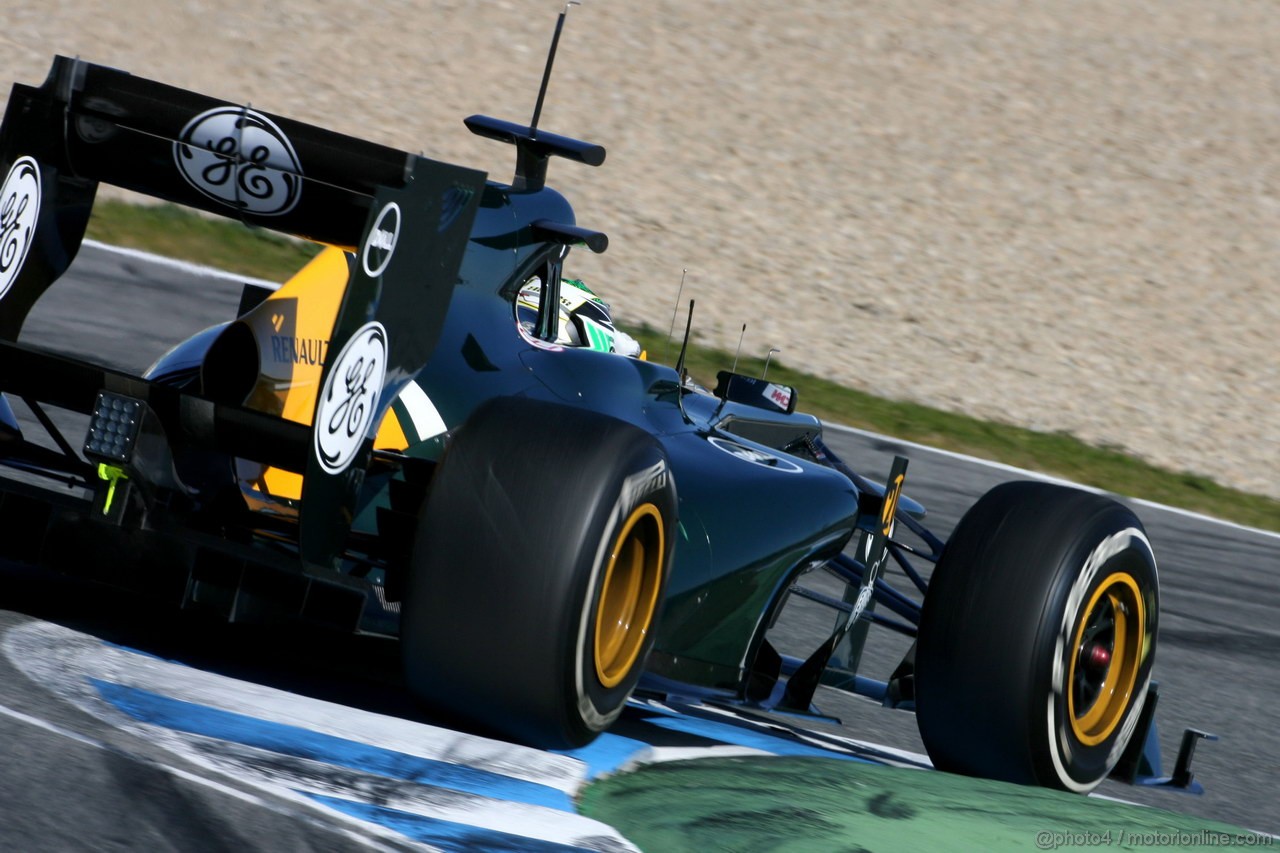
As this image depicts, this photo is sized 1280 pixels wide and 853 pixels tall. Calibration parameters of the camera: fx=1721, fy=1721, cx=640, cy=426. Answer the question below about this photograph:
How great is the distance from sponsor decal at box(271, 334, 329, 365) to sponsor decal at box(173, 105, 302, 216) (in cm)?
51

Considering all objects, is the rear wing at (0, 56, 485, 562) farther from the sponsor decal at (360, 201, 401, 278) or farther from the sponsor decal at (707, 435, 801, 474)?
the sponsor decal at (707, 435, 801, 474)

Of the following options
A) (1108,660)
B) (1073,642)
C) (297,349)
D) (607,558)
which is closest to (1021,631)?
(1073,642)

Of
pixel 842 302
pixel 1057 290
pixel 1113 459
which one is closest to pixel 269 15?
pixel 842 302

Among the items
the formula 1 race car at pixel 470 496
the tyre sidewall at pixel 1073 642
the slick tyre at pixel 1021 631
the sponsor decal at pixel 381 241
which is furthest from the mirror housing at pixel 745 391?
the sponsor decal at pixel 381 241

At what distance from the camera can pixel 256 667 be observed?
4.38 meters

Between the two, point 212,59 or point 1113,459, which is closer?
point 1113,459

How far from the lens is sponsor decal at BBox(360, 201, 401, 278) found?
3.79 m

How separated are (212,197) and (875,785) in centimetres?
219

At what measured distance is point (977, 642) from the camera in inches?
178

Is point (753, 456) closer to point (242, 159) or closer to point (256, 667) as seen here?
point (256, 667)

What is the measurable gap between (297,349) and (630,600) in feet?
3.96

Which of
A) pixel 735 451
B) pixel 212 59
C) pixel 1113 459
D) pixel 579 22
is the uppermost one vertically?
pixel 579 22

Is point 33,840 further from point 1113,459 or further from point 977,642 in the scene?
point 1113,459

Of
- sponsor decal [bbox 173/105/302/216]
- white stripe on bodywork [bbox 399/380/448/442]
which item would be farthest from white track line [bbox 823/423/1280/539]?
sponsor decal [bbox 173/105/302/216]
